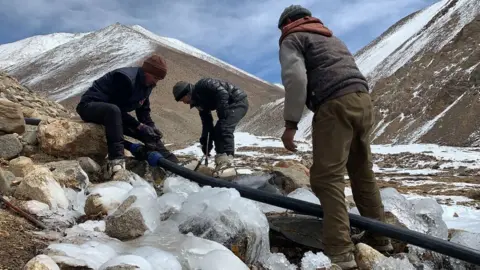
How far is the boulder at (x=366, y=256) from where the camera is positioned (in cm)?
316

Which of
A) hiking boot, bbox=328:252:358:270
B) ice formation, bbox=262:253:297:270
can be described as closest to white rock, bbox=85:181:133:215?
ice formation, bbox=262:253:297:270

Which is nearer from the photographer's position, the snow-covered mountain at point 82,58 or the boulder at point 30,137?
the boulder at point 30,137

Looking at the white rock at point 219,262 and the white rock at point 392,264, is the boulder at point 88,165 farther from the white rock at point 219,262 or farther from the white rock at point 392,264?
the white rock at point 392,264

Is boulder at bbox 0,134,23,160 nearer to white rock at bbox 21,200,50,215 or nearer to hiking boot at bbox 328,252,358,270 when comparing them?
white rock at bbox 21,200,50,215

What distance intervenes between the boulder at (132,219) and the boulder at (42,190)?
0.60 meters

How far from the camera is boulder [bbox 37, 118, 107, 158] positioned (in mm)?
5172


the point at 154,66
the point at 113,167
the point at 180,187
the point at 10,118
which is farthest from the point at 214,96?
the point at 10,118

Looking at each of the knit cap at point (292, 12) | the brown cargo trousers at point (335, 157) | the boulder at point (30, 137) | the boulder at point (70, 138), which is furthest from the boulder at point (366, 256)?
the boulder at point (30, 137)

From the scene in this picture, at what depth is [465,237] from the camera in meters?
3.70

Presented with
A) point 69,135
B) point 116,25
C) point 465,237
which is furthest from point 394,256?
point 116,25

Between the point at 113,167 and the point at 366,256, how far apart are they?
2.72 m

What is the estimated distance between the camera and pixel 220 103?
605 cm

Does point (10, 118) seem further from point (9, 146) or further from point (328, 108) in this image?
point (328, 108)

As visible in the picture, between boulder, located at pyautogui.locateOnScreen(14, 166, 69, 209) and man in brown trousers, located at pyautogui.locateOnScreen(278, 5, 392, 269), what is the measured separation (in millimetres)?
1732
